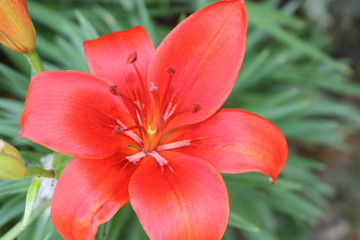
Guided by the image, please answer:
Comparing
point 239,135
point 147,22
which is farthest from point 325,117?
point 239,135

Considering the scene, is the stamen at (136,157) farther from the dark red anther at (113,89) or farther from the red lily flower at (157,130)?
the dark red anther at (113,89)

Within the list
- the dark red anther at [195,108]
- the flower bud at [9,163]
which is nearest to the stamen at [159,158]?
the dark red anther at [195,108]

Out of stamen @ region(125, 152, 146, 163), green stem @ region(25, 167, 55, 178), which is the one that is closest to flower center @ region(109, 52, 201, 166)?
stamen @ region(125, 152, 146, 163)

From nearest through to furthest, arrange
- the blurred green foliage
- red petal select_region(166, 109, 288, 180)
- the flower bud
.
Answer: the flower bud → red petal select_region(166, 109, 288, 180) → the blurred green foliage

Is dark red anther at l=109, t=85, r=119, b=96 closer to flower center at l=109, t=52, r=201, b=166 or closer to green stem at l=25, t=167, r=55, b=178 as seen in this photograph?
flower center at l=109, t=52, r=201, b=166

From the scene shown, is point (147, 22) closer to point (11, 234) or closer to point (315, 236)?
point (11, 234)

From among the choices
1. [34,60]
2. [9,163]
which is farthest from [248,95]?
[9,163]

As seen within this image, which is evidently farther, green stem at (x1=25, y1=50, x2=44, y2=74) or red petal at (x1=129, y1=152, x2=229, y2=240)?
green stem at (x1=25, y1=50, x2=44, y2=74)

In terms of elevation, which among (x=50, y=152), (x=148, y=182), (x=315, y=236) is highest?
(x=148, y=182)
